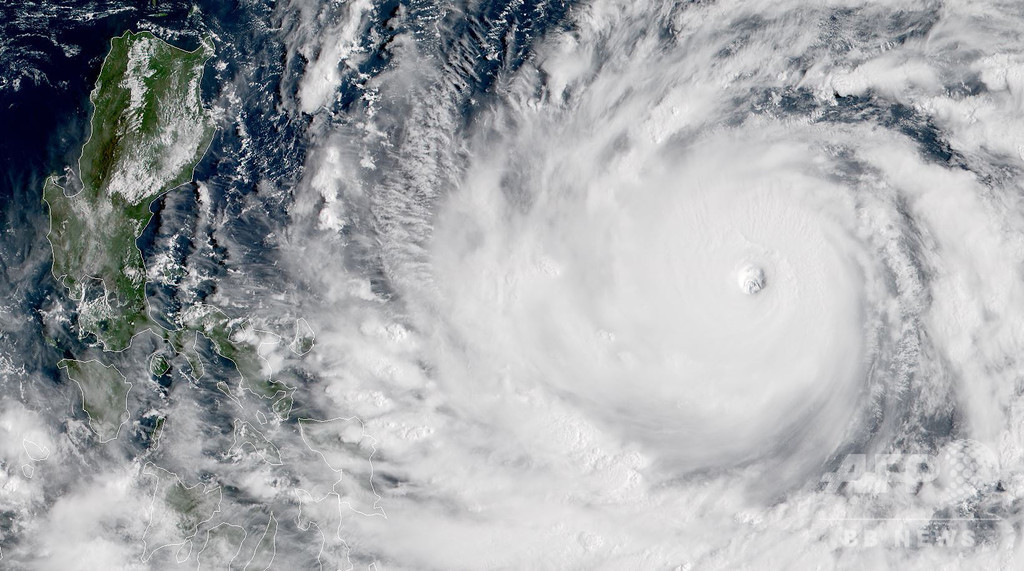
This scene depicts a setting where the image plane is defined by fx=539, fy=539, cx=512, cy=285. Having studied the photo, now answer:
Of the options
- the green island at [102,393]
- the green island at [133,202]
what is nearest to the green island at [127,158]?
the green island at [133,202]

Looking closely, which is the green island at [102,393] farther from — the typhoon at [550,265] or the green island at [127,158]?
the green island at [127,158]

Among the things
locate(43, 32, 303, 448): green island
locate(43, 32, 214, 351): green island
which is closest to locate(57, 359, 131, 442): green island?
locate(43, 32, 303, 448): green island

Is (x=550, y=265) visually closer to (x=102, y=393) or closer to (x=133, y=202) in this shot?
(x=133, y=202)

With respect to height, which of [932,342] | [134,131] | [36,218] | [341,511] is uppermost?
[932,342]

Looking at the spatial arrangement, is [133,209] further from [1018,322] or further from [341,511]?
[1018,322]

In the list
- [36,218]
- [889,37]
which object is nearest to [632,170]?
[889,37]

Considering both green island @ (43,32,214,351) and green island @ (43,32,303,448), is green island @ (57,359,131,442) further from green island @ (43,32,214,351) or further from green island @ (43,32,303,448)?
green island @ (43,32,214,351)
